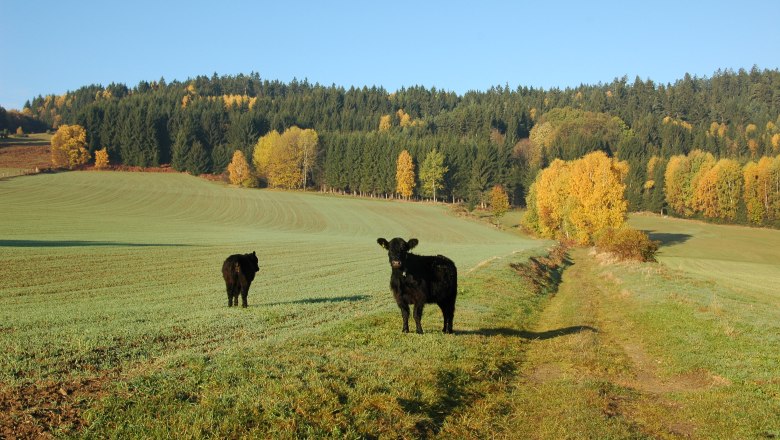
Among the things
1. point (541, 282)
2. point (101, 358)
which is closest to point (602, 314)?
point (541, 282)

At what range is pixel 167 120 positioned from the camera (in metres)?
166

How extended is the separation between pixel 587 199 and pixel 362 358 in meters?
69.6

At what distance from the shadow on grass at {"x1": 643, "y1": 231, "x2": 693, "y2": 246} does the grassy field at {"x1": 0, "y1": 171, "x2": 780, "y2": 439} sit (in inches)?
2479

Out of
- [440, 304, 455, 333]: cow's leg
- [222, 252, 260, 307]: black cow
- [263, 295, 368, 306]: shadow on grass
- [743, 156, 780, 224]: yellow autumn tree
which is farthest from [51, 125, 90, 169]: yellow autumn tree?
[743, 156, 780, 224]: yellow autumn tree

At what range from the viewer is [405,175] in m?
139

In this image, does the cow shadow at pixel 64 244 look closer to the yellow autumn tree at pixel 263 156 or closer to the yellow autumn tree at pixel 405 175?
the yellow autumn tree at pixel 405 175

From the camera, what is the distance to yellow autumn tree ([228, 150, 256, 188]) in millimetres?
137875

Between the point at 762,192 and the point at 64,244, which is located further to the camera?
the point at 762,192

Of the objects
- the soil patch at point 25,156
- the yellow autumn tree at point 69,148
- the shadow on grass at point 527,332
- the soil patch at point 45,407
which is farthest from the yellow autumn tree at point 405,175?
the soil patch at point 45,407

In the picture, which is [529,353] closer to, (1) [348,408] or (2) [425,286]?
(2) [425,286]

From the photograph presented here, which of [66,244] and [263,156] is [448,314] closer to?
[66,244]

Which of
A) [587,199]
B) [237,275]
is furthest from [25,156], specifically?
[237,275]

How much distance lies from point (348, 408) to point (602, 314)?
→ 17167 millimetres

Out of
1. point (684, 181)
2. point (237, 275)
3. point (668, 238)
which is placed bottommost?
point (668, 238)
